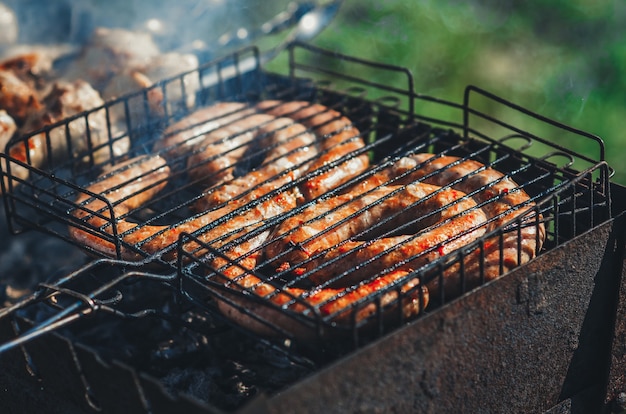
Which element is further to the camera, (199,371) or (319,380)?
(199,371)

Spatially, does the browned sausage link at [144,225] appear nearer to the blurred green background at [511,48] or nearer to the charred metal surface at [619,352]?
the charred metal surface at [619,352]

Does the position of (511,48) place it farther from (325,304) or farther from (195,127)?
(325,304)

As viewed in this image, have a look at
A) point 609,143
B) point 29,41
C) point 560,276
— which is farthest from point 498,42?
point 560,276

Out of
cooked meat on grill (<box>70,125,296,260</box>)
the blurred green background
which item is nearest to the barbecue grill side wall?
cooked meat on grill (<box>70,125,296,260</box>)

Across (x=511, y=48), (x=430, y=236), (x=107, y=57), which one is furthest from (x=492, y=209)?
(x=511, y=48)

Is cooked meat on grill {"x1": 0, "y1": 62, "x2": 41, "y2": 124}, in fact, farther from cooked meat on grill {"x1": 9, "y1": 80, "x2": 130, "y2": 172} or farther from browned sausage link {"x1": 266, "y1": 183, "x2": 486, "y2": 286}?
browned sausage link {"x1": 266, "y1": 183, "x2": 486, "y2": 286}

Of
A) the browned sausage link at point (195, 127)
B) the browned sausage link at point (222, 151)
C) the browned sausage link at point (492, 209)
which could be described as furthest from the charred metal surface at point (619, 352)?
the browned sausage link at point (195, 127)

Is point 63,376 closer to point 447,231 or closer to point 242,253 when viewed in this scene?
point 242,253
